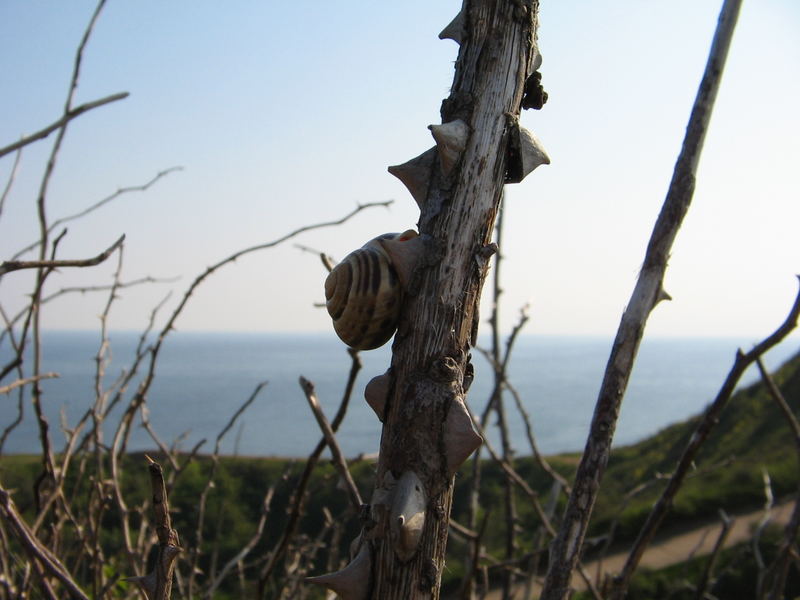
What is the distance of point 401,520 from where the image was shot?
63 centimetres

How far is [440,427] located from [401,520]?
0.33ft

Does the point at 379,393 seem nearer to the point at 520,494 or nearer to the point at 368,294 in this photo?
the point at 368,294

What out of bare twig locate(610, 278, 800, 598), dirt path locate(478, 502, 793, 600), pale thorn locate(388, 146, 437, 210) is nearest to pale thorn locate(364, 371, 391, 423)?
pale thorn locate(388, 146, 437, 210)

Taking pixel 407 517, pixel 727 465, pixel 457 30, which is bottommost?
pixel 727 465

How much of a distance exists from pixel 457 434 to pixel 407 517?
9 centimetres

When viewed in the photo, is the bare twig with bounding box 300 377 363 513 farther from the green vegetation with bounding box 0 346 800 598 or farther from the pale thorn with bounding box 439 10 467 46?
the green vegetation with bounding box 0 346 800 598

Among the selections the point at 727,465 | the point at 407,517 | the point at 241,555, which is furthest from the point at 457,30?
the point at 727,465

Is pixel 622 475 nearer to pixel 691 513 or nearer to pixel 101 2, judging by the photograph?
pixel 691 513

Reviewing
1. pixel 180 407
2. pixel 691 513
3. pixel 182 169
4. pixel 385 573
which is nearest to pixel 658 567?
pixel 691 513

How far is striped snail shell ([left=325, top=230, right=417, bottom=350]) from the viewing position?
2.56ft

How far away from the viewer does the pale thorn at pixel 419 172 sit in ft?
2.60

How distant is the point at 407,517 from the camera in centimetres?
63

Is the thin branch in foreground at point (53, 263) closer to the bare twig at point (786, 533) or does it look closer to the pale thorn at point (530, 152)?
the pale thorn at point (530, 152)

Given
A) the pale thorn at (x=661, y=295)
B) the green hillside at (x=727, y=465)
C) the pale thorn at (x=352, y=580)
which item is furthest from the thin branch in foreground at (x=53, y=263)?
the green hillside at (x=727, y=465)
